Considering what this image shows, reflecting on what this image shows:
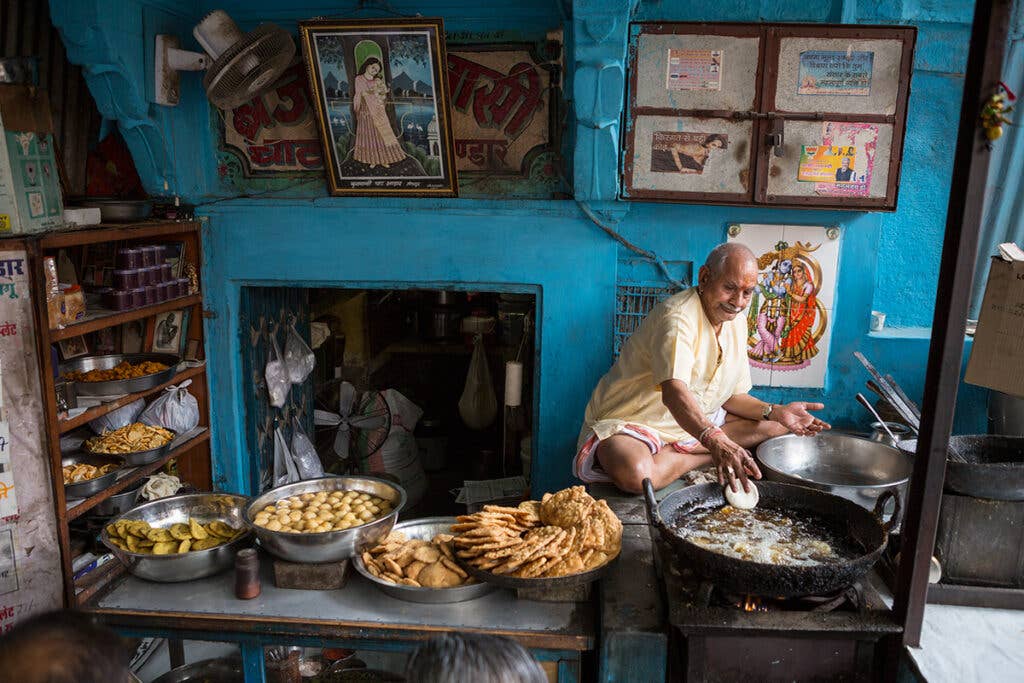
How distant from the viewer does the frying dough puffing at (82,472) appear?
154 inches

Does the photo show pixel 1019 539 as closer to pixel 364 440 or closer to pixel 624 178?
pixel 624 178

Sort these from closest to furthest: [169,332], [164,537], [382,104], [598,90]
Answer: [164,537] < [598,90] < [382,104] < [169,332]

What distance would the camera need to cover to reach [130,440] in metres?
4.29

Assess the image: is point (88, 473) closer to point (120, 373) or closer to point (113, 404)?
point (113, 404)

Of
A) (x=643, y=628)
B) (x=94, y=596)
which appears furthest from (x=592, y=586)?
(x=94, y=596)

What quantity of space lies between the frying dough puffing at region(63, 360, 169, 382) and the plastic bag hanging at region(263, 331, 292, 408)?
0.83 meters

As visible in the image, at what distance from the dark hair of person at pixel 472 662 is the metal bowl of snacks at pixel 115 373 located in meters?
3.03

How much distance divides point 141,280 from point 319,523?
2.09 meters

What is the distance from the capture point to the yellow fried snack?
9.95ft

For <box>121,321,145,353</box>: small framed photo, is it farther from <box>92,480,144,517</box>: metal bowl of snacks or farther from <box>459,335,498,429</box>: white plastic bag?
<box>459,335,498,429</box>: white plastic bag

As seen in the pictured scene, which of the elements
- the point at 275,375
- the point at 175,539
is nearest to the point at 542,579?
the point at 175,539

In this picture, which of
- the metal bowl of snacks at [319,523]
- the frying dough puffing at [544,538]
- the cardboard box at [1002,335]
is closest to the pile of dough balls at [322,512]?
the metal bowl of snacks at [319,523]

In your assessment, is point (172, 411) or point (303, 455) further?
point (303, 455)

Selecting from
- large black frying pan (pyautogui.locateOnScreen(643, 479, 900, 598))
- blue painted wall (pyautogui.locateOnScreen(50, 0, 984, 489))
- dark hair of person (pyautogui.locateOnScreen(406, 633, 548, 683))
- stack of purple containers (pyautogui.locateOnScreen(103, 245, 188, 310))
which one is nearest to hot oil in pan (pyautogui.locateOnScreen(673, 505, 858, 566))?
large black frying pan (pyautogui.locateOnScreen(643, 479, 900, 598))
